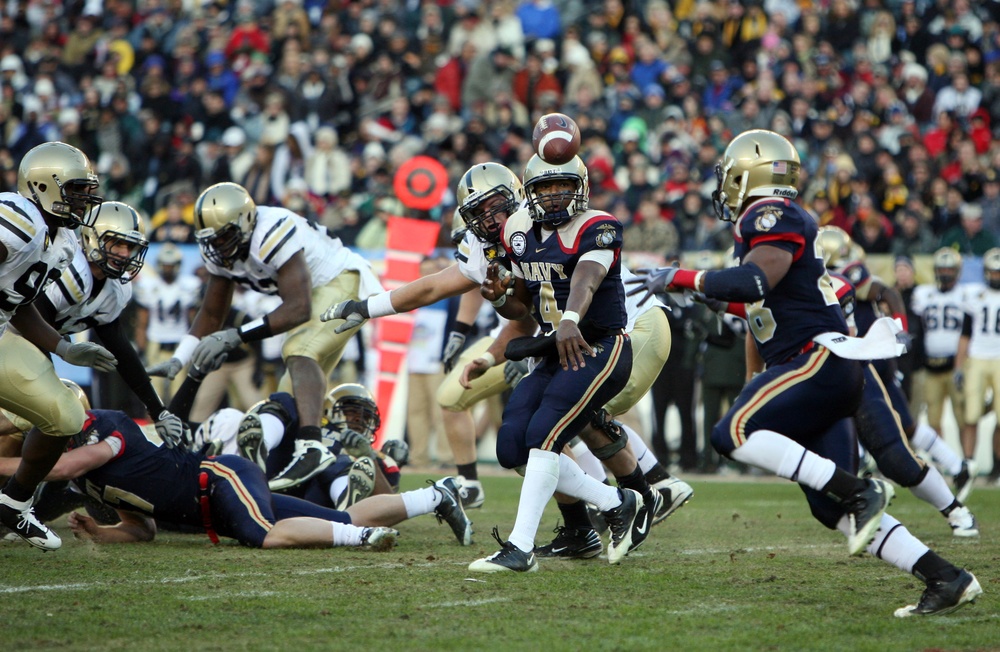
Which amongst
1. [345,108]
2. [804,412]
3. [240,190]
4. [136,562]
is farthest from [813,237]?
[345,108]

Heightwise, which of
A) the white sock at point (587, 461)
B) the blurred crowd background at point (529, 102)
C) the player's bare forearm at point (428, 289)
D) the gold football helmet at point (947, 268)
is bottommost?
the white sock at point (587, 461)

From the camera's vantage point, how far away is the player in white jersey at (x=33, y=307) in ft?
15.9

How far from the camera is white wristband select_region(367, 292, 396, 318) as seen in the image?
5344 mm

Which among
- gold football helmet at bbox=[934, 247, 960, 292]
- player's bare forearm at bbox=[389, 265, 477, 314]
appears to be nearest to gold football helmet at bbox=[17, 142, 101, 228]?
player's bare forearm at bbox=[389, 265, 477, 314]

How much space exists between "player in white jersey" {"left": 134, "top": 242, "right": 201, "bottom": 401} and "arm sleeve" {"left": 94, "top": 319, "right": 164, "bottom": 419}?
190 inches

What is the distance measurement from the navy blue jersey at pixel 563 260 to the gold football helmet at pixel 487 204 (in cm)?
51

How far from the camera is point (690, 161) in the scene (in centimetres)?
1279

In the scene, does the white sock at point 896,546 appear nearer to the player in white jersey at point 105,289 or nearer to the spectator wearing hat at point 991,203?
the player in white jersey at point 105,289

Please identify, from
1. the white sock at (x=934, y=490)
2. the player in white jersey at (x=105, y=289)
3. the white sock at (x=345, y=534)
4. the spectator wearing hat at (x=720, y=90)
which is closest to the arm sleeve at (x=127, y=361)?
the player in white jersey at (x=105, y=289)

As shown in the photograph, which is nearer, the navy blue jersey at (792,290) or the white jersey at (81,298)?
the navy blue jersey at (792,290)

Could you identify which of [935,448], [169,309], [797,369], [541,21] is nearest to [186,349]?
[797,369]

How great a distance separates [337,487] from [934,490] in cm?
278

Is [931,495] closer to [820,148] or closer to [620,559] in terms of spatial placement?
[620,559]

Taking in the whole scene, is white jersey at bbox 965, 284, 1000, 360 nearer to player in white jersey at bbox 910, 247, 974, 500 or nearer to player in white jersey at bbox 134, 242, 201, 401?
player in white jersey at bbox 910, 247, 974, 500
